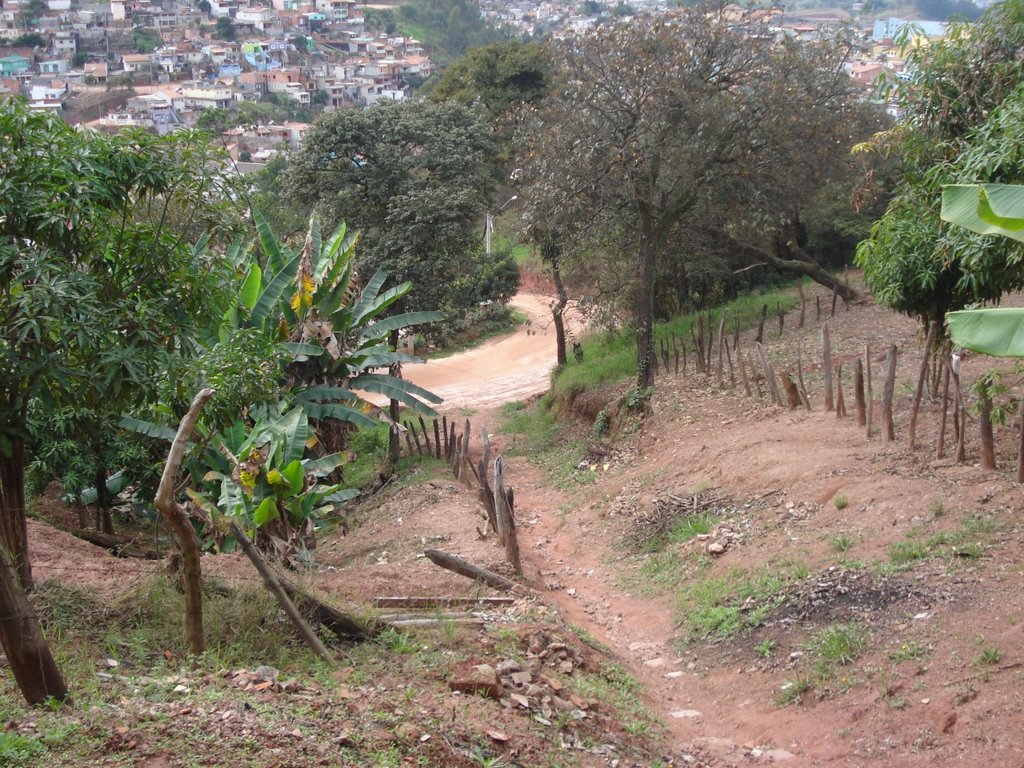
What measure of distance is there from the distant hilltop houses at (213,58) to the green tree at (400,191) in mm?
32327

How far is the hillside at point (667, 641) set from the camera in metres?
5.58

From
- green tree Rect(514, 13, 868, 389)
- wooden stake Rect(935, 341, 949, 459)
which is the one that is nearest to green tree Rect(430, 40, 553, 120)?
green tree Rect(514, 13, 868, 389)

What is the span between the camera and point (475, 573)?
8.91 metres

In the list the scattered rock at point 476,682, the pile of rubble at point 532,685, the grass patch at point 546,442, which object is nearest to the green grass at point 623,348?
the grass patch at point 546,442

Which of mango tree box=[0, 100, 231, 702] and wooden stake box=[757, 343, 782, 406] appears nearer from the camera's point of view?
mango tree box=[0, 100, 231, 702]

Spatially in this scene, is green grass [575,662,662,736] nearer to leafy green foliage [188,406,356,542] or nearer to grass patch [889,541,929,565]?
grass patch [889,541,929,565]

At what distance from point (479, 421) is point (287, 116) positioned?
185 feet

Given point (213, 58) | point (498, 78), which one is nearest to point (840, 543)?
point (498, 78)

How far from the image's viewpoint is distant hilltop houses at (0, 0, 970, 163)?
68125mm

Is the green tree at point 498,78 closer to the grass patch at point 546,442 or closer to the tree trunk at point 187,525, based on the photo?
the grass patch at point 546,442

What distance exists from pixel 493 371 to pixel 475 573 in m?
20.4

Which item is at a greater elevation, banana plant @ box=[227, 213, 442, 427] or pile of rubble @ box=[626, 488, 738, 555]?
banana plant @ box=[227, 213, 442, 427]

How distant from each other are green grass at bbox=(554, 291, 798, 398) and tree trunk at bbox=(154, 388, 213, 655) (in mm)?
12950

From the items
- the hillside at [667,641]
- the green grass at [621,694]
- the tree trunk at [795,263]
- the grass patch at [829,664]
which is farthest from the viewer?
the tree trunk at [795,263]
